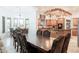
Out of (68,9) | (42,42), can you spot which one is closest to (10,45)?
(42,42)

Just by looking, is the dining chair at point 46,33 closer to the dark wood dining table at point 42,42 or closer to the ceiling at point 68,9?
the dark wood dining table at point 42,42

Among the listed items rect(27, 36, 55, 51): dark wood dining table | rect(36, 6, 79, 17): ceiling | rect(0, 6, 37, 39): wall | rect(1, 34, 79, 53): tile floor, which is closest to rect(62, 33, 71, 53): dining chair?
rect(1, 34, 79, 53): tile floor

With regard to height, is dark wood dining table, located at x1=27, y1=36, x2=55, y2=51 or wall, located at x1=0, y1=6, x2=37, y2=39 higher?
wall, located at x1=0, y1=6, x2=37, y2=39

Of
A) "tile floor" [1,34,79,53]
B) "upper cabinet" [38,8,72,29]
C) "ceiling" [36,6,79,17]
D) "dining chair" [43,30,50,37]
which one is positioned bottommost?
"tile floor" [1,34,79,53]

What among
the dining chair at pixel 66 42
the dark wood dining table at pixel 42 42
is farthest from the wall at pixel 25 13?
the dining chair at pixel 66 42

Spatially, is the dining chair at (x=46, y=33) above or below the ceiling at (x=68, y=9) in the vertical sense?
below

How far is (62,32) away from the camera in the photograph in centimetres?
307

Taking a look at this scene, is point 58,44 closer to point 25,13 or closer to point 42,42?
point 42,42

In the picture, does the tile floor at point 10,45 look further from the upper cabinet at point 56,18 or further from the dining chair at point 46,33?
the dining chair at point 46,33

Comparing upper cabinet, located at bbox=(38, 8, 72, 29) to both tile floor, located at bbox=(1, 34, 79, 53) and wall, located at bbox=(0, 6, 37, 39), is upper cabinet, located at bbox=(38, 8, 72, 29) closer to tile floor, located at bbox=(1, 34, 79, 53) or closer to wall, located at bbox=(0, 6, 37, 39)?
wall, located at bbox=(0, 6, 37, 39)

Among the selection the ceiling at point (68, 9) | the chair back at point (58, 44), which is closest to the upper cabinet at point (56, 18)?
the ceiling at point (68, 9)

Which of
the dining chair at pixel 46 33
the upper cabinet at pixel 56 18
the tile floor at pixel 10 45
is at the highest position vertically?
the upper cabinet at pixel 56 18
